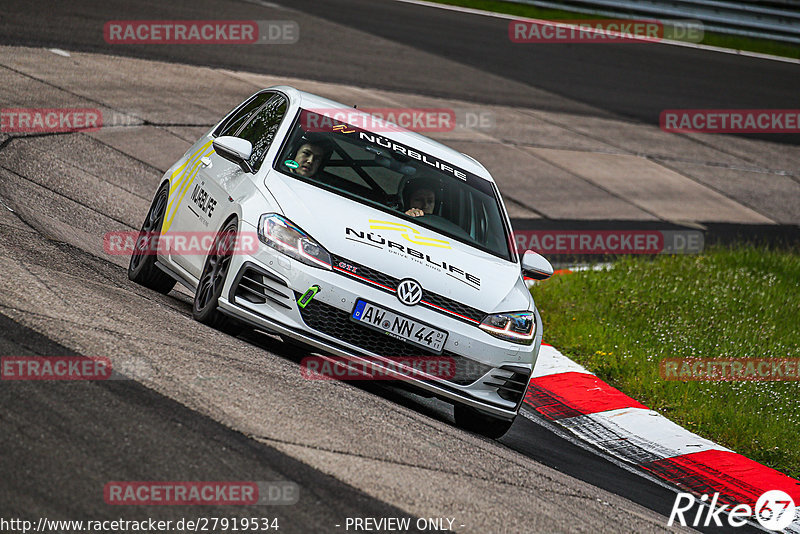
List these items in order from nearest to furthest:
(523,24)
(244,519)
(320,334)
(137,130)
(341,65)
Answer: (244,519)
(320,334)
(137,130)
(341,65)
(523,24)

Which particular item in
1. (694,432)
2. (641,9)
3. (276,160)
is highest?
(641,9)

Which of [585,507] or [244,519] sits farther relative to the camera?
[585,507]

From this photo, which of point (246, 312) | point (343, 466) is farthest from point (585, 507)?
point (246, 312)

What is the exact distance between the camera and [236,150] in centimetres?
679

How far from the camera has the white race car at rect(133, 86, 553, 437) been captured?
608 cm

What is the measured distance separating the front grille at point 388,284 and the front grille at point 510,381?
369 mm

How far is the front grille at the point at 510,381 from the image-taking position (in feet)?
20.8

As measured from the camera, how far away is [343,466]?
15.7ft

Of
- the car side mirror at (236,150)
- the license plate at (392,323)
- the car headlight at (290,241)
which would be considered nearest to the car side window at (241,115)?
the car side mirror at (236,150)

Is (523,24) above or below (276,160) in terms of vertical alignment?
above

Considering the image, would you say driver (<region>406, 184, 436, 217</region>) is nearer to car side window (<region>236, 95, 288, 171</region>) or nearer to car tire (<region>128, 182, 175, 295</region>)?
car side window (<region>236, 95, 288, 171</region>)

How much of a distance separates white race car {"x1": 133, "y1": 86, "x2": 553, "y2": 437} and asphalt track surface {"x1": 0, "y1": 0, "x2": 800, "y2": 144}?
9308 mm

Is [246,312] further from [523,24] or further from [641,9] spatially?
[641,9]

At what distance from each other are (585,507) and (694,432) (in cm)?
260
